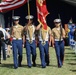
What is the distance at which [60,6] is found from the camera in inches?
1100

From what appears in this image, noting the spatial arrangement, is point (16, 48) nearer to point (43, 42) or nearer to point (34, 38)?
point (34, 38)

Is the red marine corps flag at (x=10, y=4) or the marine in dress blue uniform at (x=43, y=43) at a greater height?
the red marine corps flag at (x=10, y=4)

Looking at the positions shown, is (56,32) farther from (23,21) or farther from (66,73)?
(23,21)

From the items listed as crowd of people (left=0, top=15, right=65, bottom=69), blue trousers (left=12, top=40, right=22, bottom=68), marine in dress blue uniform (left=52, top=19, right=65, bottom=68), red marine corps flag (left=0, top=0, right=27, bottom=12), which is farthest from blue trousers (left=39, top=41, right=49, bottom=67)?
red marine corps flag (left=0, top=0, right=27, bottom=12)

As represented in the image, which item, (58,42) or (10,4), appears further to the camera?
(10,4)

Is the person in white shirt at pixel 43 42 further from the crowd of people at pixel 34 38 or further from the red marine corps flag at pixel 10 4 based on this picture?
the red marine corps flag at pixel 10 4

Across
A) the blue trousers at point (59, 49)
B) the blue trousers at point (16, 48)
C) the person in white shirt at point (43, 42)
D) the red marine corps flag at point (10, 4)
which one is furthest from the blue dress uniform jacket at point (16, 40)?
the red marine corps flag at point (10, 4)

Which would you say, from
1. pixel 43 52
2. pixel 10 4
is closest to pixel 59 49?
pixel 43 52

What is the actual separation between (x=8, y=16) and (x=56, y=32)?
48.0 feet

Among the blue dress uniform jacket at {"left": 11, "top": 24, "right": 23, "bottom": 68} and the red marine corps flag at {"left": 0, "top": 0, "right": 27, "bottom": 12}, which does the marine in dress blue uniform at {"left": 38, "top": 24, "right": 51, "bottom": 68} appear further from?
the red marine corps flag at {"left": 0, "top": 0, "right": 27, "bottom": 12}

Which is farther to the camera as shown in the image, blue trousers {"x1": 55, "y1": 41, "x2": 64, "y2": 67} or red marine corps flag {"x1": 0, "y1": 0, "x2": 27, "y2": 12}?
red marine corps flag {"x1": 0, "y1": 0, "x2": 27, "y2": 12}

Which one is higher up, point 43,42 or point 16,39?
point 16,39

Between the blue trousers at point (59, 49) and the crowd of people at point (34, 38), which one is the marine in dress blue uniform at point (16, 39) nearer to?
A: the crowd of people at point (34, 38)

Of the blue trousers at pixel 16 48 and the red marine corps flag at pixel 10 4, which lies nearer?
the blue trousers at pixel 16 48
